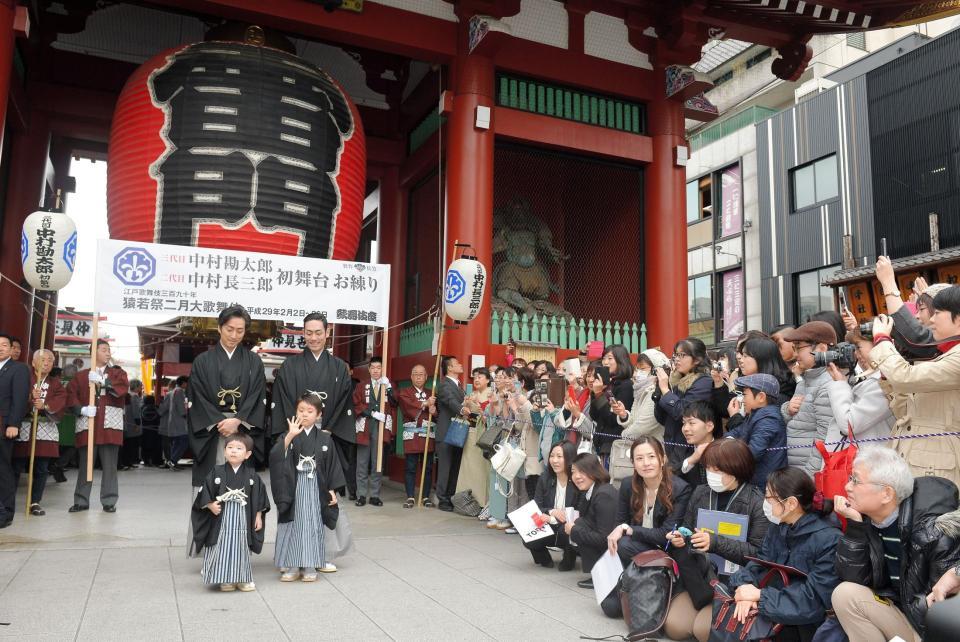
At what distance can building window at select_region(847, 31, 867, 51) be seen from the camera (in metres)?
26.4

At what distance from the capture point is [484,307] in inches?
380

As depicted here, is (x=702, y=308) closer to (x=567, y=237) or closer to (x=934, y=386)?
(x=567, y=237)

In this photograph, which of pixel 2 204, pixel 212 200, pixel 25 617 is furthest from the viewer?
pixel 2 204

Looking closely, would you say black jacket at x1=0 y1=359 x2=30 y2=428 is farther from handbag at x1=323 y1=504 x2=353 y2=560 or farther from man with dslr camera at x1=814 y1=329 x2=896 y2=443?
man with dslr camera at x1=814 y1=329 x2=896 y2=443

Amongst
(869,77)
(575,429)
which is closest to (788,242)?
(869,77)

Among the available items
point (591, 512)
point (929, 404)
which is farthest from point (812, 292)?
point (929, 404)

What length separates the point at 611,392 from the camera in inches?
245

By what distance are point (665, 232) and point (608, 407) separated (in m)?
5.59

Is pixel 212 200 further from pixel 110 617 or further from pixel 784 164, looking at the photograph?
pixel 784 164

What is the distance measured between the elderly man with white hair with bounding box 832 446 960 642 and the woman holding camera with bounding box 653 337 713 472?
2.07 meters

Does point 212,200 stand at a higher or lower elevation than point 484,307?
higher

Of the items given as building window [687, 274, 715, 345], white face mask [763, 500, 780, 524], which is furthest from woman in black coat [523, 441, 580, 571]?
building window [687, 274, 715, 345]

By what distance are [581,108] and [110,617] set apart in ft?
30.4

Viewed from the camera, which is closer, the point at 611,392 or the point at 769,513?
the point at 769,513
